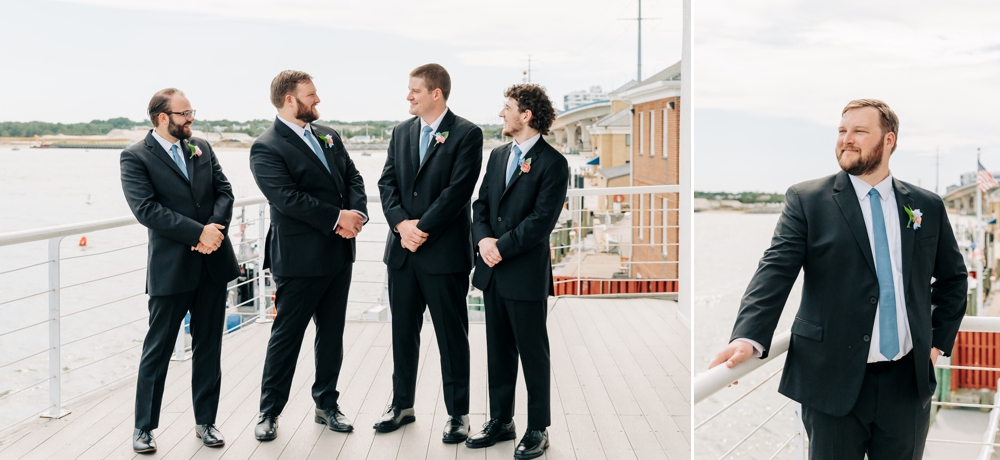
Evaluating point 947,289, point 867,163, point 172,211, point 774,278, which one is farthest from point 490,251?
point 947,289

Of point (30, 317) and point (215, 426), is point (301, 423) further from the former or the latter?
point (30, 317)

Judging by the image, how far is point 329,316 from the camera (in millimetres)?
3018

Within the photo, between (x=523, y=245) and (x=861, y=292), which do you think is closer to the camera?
(x=861, y=292)

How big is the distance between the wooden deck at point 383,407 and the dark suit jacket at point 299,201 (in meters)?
0.71

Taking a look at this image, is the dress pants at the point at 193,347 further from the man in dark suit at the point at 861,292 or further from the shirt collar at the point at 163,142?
the man in dark suit at the point at 861,292

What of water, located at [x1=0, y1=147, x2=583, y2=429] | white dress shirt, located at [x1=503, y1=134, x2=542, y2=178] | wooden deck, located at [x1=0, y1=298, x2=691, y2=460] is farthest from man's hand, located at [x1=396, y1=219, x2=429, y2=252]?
water, located at [x1=0, y1=147, x2=583, y2=429]

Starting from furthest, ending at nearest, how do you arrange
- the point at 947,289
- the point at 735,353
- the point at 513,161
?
the point at 513,161 → the point at 947,289 → the point at 735,353

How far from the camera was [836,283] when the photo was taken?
1977 millimetres

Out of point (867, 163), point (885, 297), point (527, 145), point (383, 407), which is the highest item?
point (527, 145)

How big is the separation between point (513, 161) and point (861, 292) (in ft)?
4.32

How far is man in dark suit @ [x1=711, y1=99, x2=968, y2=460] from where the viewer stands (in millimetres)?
1958

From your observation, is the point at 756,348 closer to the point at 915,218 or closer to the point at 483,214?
the point at 915,218

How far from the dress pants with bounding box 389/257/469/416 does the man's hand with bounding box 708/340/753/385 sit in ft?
4.53

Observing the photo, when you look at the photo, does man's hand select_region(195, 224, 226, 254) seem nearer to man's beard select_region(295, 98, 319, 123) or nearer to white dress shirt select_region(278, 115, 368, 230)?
white dress shirt select_region(278, 115, 368, 230)
